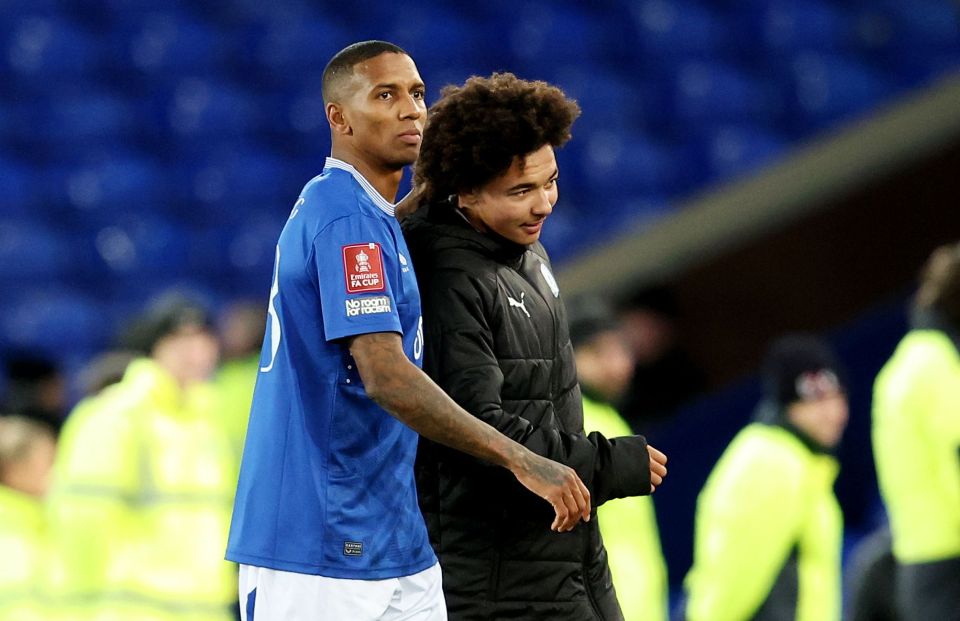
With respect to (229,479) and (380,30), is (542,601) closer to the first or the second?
(229,479)

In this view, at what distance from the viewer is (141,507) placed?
564cm

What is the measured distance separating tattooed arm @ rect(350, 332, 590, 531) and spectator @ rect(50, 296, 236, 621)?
2880 mm

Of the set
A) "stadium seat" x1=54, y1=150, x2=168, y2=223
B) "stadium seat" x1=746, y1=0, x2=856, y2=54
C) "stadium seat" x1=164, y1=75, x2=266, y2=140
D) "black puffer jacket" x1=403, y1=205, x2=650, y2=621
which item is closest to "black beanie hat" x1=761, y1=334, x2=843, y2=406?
"black puffer jacket" x1=403, y1=205, x2=650, y2=621

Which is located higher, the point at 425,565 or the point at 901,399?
the point at 901,399

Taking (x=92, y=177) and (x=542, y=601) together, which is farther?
(x=92, y=177)

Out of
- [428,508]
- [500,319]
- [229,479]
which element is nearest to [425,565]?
[428,508]

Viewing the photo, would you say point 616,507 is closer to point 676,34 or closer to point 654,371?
point 654,371

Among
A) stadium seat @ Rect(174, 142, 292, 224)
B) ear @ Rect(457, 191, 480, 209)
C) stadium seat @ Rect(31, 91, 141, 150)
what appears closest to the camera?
ear @ Rect(457, 191, 480, 209)

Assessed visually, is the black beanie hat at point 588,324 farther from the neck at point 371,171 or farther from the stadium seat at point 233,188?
the stadium seat at point 233,188

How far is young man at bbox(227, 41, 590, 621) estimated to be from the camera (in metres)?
2.83

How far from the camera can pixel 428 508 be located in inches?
125

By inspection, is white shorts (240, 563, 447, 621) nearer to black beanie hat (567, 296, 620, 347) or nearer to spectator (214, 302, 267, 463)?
black beanie hat (567, 296, 620, 347)

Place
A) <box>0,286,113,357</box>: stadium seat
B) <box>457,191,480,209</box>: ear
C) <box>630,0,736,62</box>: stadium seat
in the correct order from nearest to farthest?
<box>457,191,480,209</box>: ear, <box>0,286,113,357</box>: stadium seat, <box>630,0,736,62</box>: stadium seat

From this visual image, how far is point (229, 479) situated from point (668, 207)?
430 cm
